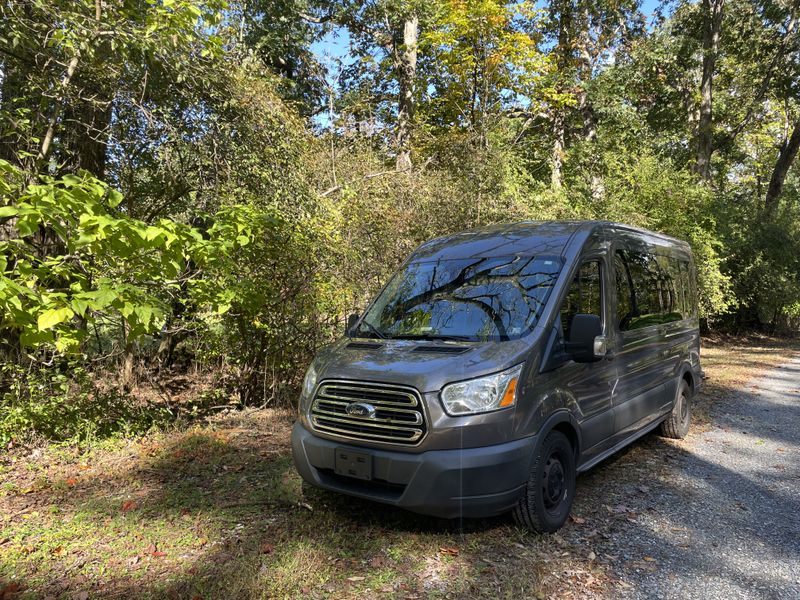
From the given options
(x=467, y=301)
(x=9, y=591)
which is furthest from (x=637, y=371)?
(x=9, y=591)

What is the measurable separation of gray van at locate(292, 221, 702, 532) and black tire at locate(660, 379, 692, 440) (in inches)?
42.2

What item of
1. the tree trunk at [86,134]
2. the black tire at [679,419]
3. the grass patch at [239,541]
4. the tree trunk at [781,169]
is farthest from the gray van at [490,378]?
the tree trunk at [781,169]

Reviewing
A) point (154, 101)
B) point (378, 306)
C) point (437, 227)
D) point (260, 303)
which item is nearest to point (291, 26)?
point (437, 227)

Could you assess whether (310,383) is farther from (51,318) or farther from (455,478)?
(51,318)

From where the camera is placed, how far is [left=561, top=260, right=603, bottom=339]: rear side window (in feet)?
14.0

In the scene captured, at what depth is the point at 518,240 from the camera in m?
4.87

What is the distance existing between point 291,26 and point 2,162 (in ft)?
A: 57.2

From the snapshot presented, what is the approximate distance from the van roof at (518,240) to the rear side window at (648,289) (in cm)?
38

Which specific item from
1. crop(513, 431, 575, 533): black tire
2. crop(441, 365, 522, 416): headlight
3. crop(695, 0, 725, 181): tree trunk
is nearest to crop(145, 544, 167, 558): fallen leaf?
crop(441, 365, 522, 416): headlight

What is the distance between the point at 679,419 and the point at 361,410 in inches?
189

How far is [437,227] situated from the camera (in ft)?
33.5

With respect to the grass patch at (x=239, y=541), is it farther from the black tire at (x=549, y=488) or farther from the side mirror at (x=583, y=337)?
the side mirror at (x=583, y=337)

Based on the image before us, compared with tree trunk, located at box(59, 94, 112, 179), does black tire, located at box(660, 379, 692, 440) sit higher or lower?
lower

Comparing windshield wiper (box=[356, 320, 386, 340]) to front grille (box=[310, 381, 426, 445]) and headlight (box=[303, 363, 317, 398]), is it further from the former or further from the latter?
front grille (box=[310, 381, 426, 445])
